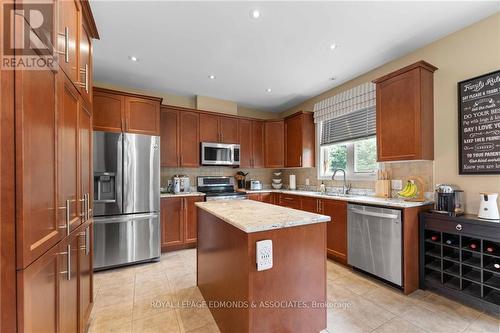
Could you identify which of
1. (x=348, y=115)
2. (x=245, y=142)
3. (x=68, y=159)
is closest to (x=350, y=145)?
(x=348, y=115)

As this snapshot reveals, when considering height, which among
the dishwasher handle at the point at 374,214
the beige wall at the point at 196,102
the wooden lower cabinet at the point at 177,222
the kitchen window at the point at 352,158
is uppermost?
the beige wall at the point at 196,102

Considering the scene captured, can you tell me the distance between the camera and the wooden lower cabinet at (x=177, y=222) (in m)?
3.45

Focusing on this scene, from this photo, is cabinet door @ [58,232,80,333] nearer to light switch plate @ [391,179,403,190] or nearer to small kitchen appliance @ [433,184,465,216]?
small kitchen appliance @ [433,184,465,216]

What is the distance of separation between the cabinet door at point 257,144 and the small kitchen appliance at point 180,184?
141 centimetres

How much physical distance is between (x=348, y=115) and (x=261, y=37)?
6.54 ft

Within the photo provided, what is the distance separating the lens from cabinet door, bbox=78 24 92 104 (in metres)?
1.53

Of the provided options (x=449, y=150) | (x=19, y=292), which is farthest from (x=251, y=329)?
(x=449, y=150)

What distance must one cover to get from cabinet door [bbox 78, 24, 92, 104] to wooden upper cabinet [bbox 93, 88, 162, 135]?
4.14ft

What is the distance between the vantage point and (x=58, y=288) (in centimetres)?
110

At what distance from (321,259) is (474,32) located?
106 inches

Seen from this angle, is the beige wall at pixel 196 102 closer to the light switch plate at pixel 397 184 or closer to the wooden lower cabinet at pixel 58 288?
the wooden lower cabinet at pixel 58 288

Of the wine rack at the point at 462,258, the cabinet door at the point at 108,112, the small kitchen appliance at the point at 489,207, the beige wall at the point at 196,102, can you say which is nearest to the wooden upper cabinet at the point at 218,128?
the beige wall at the point at 196,102

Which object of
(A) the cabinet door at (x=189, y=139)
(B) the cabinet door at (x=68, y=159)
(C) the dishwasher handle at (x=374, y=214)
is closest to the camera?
(B) the cabinet door at (x=68, y=159)

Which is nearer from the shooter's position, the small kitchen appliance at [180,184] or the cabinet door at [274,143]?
the small kitchen appliance at [180,184]
